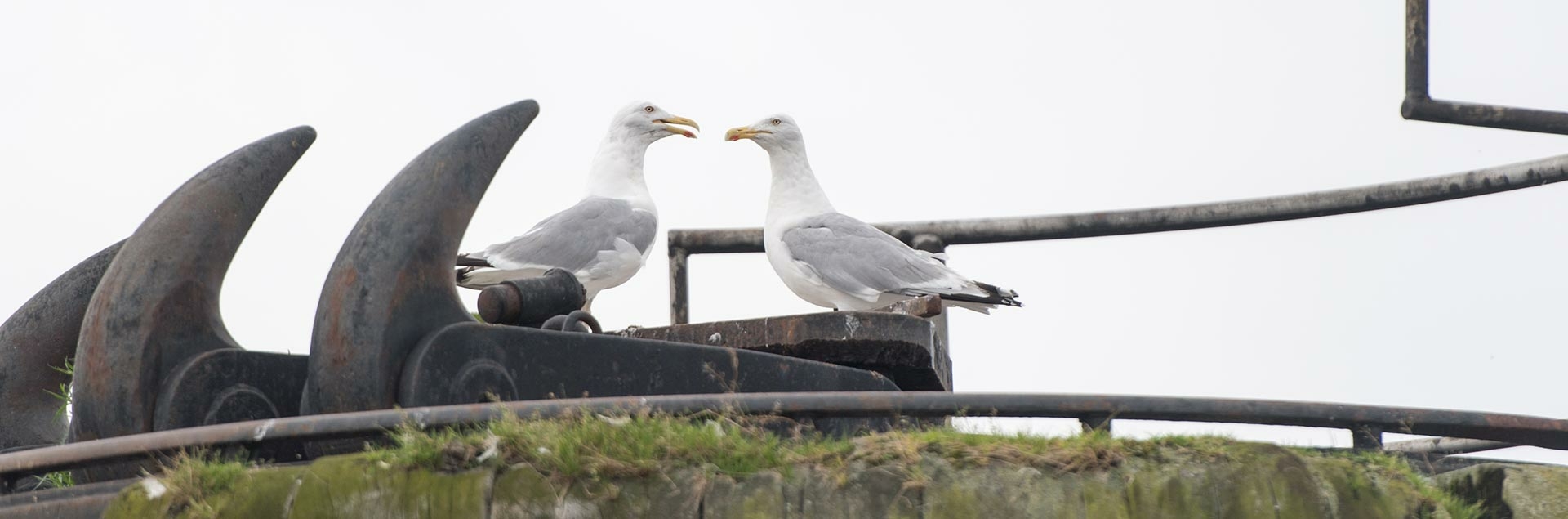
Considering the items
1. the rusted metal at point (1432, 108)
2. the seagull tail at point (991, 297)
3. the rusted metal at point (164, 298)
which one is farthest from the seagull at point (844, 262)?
the rusted metal at point (164, 298)

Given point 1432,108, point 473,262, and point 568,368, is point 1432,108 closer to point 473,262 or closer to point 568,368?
point 568,368

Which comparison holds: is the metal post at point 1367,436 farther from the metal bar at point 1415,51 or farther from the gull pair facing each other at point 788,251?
the gull pair facing each other at point 788,251

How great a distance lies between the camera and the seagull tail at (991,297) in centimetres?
970

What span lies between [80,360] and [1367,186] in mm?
5037

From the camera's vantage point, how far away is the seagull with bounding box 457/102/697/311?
32.3ft

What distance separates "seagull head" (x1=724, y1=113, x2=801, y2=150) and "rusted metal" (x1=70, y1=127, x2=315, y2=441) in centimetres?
554

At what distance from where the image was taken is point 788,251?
10.0 metres

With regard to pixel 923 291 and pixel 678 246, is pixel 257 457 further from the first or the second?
pixel 923 291

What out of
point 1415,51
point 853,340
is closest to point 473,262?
point 853,340

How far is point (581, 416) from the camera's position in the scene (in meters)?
Result: 3.79

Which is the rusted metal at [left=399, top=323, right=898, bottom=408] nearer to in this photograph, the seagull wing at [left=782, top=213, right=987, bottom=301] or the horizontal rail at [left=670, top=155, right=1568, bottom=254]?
the horizontal rail at [left=670, top=155, right=1568, bottom=254]

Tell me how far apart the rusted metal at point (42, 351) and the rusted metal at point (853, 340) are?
2052 mm

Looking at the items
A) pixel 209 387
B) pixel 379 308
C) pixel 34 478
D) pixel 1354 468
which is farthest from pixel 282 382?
pixel 1354 468

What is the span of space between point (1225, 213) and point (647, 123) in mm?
4463
